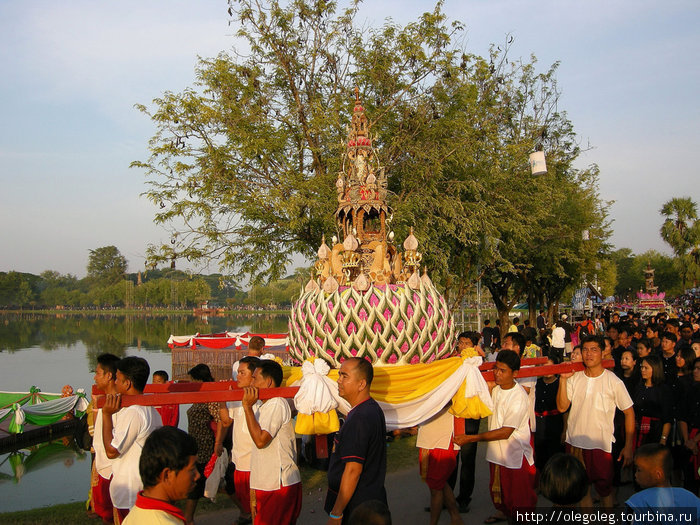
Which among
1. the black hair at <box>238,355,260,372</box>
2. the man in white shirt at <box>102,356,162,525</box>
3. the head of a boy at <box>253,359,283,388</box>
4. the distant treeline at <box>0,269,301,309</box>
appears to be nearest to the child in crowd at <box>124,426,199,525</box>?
the man in white shirt at <box>102,356,162,525</box>

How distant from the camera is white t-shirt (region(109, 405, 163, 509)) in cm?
370

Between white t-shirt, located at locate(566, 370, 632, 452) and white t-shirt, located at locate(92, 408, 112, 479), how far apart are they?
152 inches

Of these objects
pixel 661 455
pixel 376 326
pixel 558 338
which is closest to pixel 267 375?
pixel 376 326

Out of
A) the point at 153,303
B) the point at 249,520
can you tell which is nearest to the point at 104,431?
the point at 249,520

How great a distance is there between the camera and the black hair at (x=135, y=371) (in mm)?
4121

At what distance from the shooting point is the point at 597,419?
493cm

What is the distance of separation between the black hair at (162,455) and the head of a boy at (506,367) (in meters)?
2.75

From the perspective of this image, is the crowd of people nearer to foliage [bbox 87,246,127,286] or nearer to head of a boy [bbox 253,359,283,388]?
head of a boy [bbox 253,359,283,388]

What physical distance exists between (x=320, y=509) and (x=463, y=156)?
1130 centimetres

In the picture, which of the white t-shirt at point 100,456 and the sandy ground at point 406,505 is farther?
the sandy ground at point 406,505

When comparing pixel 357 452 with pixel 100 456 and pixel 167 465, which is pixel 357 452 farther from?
pixel 100 456

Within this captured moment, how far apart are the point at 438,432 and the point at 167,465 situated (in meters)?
3.01

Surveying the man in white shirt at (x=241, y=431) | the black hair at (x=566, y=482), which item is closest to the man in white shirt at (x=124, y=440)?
the man in white shirt at (x=241, y=431)

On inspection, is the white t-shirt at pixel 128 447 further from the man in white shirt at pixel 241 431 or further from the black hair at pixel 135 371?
the man in white shirt at pixel 241 431
